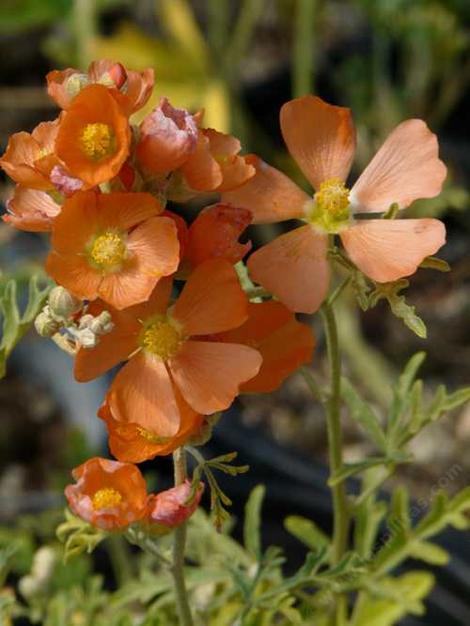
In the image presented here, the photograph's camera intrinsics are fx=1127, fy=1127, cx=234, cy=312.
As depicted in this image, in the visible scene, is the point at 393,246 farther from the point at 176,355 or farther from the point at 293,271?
the point at 176,355

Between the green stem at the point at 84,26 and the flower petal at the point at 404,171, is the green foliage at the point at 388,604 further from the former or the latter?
the green stem at the point at 84,26

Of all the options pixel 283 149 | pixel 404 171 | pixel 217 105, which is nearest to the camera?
pixel 404 171

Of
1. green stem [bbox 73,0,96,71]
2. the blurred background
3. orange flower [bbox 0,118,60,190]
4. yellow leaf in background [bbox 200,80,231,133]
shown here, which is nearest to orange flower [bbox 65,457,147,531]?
orange flower [bbox 0,118,60,190]

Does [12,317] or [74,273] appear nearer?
[74,273]

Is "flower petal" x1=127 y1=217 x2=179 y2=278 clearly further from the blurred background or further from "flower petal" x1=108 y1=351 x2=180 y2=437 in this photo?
the blurred background

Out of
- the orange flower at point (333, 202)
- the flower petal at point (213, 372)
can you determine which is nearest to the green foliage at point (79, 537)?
the flower petal at point (213, 372)

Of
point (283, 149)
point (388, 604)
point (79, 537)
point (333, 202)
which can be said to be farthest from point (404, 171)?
point (283, 149)

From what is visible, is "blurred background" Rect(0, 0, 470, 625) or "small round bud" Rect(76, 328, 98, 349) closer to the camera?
"small round bud" Rect(76, 328, 98, 349)
